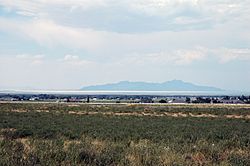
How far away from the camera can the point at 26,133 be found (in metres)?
24.3

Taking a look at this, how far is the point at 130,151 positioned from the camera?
15.6m

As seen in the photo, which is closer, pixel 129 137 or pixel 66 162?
pixel 66 162

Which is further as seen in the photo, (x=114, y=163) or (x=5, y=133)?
(x=5, y=133)

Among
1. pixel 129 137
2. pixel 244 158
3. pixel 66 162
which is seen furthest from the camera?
pixel 129 137

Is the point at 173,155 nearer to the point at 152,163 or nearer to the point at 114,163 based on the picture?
the point at 152,163

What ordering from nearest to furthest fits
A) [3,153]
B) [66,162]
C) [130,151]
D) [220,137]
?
[66,162]
[3,153]
[130,151]
[220,137]

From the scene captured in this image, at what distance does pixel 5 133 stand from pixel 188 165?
14.0 meters

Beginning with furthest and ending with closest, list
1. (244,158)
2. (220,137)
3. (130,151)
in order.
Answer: (220,137) < (130,151) < (244,158)

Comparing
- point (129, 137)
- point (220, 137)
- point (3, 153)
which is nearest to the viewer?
point (3, 153)

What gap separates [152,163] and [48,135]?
11.1 metres

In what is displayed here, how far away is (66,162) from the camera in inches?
485

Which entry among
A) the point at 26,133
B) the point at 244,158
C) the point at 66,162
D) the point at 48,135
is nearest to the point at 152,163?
the point at 66,162

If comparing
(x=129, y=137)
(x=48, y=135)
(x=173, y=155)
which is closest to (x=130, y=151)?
(x=173, y=155)

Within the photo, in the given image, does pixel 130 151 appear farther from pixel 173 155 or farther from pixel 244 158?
pixel 244 158
